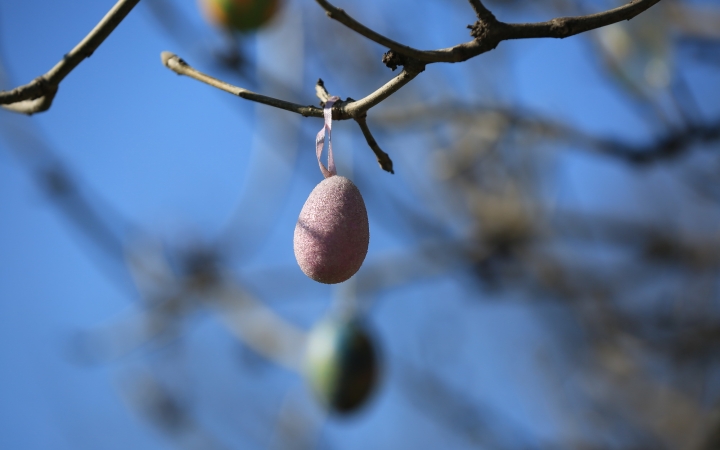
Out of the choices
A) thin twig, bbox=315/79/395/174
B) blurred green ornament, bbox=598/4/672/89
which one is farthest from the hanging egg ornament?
thin twig, bbox=315/79/395/174

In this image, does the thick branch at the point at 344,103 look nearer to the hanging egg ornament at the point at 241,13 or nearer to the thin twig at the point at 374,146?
the thin twig at the point at 374,146

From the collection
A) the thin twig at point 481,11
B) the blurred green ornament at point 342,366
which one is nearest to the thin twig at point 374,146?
the thin twig at point 481,11

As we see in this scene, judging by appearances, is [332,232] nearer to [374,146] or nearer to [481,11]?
[374,146]

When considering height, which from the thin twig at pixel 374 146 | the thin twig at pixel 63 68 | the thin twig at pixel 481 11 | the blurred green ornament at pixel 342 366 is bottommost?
the thin twig at pixel 63 68

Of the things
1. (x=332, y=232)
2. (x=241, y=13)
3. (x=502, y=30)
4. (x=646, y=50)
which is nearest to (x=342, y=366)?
(x=241, y=13)

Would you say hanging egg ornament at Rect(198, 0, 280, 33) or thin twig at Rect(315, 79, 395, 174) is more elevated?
hanging egg ornament at Rect(198, 0, 280, 33)

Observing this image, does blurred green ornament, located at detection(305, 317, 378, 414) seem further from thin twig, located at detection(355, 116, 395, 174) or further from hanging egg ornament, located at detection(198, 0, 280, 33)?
thin twig, located at detection(355, 116, 395, 174)
